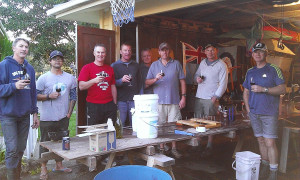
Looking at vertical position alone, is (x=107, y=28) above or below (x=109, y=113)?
above

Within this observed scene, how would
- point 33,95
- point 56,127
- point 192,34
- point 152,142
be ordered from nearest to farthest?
1. point 152,142
2. point 33,95
3. point 56,127
4. point 192,34

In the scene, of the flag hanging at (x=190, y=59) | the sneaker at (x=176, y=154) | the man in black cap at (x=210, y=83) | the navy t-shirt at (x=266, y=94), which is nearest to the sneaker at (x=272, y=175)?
the navy t-shirt at (x=266, y=94)

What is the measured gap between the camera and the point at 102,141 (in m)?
2.75

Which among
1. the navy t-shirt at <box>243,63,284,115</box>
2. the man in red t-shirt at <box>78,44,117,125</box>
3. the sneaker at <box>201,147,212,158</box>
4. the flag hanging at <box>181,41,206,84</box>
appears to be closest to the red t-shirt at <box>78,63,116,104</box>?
the man in red t-shirt at <box>78,44,117,125</box>

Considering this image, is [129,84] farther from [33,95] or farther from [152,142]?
[152,142]

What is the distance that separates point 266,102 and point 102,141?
2.62 metres

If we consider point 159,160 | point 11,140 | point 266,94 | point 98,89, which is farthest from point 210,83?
point 11,140

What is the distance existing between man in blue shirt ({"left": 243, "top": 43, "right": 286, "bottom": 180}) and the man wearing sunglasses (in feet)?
11.0

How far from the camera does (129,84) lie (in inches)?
200

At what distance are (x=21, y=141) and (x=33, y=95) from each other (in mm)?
690

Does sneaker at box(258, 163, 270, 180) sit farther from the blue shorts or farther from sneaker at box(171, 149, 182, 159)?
sneaker at box(171, 149, 182, 159)

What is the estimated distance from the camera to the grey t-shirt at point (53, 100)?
425 centimetres

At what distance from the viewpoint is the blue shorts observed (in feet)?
13.0

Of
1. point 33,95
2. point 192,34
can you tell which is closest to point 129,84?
point 33,95
